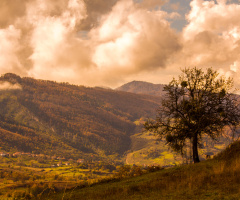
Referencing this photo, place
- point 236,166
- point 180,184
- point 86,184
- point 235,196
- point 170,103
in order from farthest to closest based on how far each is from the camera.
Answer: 1. point 170,103
2. point 86,184
3. point 236,166
4. point 180,184
5. point 235,196

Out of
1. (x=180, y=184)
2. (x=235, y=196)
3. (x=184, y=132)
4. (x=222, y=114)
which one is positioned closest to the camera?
(x=235, y=196)

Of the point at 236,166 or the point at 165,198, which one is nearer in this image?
the point at 165,198

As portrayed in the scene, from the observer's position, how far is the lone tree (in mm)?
29859

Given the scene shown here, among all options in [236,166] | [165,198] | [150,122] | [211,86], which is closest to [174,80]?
[211,86]

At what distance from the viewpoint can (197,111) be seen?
97.6ft

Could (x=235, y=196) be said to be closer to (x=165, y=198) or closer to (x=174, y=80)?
(x=165, y=198)

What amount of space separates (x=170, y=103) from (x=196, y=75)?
235 inches

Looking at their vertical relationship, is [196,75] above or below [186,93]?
above

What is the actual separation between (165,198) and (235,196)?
135 inches

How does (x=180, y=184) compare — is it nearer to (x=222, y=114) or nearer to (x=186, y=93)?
(x=222, y=114)

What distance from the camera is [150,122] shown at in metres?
34.0

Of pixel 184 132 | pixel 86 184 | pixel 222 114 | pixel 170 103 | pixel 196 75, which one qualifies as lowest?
pixel 86 184

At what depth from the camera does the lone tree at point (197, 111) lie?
29.9 meters

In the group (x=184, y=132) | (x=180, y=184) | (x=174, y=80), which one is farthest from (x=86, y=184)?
(x=174, y=80)
